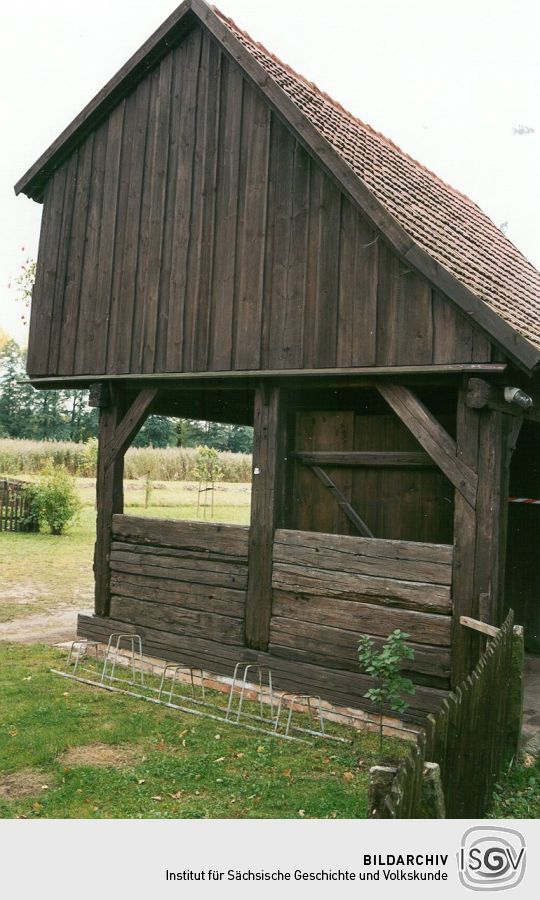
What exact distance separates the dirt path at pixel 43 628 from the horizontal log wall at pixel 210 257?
3.49 m

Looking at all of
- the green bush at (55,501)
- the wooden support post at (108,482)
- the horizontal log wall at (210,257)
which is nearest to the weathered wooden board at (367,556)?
the horizontal log wall at (210,257)

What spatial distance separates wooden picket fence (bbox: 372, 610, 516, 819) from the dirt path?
6.02 m

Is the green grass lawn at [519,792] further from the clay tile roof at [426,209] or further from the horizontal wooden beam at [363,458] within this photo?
the clay tile roof at [426,209]

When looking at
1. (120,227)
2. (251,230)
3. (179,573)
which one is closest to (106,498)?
(179,573)

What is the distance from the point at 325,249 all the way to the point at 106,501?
4116 mm

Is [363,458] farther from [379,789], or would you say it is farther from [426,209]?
[379,789]

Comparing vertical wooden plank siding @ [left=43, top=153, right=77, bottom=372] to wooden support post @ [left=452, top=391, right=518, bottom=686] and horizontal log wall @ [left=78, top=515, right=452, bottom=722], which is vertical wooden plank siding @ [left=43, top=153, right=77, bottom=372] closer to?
horizontal log wall @ [left=78, top=515, right=452, bottom=722]

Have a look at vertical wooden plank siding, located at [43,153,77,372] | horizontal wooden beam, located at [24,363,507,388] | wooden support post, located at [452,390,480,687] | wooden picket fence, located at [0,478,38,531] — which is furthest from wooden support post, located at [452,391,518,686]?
wooden picket fence, located at [0,478,38,531]

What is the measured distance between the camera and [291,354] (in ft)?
24.0

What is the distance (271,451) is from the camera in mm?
7621
